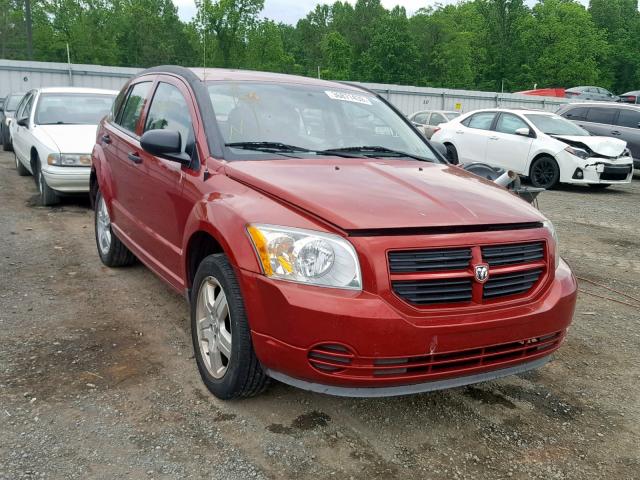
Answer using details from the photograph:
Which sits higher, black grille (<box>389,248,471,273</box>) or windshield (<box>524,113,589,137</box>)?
windshield (<box>524,113,589,137</box>)

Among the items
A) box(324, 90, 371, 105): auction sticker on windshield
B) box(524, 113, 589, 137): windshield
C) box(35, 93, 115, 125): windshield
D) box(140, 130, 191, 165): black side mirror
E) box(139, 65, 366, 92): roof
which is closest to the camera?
box(140, 130, 191, 165): black side mirror

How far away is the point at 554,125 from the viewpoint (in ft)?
39.7

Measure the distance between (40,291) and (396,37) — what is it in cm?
6954

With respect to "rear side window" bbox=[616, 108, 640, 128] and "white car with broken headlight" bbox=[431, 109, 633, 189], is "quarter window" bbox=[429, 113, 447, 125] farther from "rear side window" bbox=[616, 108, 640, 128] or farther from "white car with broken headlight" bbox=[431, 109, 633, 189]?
"rear side window" bbox=[616, 108, 640, 128]

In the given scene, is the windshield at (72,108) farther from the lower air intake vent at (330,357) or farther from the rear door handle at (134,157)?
the lower air intake vent at (330,357)

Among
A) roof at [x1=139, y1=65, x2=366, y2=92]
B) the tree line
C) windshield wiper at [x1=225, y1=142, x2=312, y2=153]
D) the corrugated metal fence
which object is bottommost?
windshield wiper at [x1=225, y1=142, x2=312, y2=153]

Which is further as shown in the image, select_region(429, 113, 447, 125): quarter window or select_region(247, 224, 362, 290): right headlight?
select_region(429, 113, 447, 125): quarter window

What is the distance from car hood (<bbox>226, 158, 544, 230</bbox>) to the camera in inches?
106

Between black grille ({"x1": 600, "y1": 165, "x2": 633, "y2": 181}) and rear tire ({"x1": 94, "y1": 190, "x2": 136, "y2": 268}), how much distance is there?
9246 millimetres

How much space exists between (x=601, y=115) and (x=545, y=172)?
145 inches

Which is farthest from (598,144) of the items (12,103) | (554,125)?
(12,103)

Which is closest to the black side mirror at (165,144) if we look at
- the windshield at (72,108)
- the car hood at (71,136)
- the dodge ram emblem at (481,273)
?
the dodge ram emblem at (481,273)

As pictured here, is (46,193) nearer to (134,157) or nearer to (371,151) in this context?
(134,157)

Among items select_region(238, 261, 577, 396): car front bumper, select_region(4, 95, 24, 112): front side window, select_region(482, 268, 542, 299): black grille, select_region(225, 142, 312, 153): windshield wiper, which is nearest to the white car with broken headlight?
select_region(225, 142, 312, 153): windshield wiper
